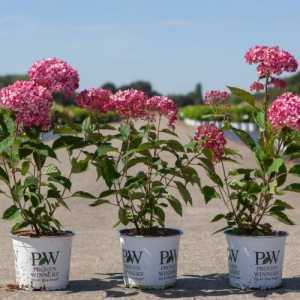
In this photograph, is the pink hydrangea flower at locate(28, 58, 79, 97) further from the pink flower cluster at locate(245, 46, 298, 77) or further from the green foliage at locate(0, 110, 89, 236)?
the pink flower cluster at locate(245, 46, 298, 77)

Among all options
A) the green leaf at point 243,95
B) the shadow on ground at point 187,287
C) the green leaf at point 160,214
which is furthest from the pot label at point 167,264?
the green leaf at point 243,95

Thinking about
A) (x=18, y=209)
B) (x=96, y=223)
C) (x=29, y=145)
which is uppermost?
(x=29, y=145)

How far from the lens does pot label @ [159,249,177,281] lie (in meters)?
5.84

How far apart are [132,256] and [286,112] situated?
1483mm

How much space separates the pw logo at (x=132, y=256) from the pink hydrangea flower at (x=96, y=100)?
1017 millimetres

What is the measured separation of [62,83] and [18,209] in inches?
37.6

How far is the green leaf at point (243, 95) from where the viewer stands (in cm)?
586

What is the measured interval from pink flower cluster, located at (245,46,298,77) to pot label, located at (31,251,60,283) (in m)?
1.96

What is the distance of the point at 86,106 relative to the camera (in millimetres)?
5895

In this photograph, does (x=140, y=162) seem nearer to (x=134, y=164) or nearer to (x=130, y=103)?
(x=134, y=164)

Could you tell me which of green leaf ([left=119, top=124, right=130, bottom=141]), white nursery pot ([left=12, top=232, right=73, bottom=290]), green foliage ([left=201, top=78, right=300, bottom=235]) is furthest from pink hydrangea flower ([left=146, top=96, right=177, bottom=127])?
white nursery pot ([left=12, top=232, right=73, bottom=290])

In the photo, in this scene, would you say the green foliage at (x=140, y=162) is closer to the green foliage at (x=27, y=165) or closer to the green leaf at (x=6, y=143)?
the green foliage at (x=27, y=165)

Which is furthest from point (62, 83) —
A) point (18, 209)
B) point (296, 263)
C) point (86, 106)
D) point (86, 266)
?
point (296, 263)

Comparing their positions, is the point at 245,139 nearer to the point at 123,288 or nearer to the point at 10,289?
the point at 123,288
